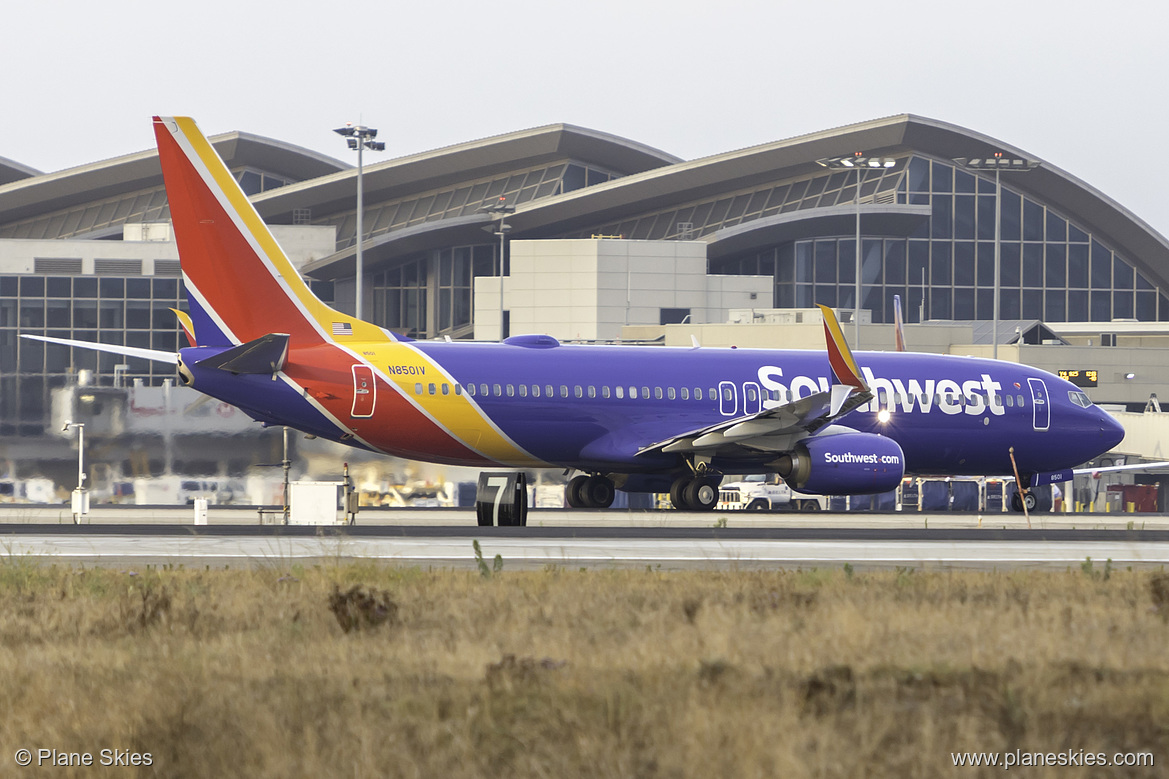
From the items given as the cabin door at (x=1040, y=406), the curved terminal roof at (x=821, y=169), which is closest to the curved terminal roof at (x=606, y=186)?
the curved terminal roof at (x=821, y=169)

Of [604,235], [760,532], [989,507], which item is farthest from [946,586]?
[604,235]

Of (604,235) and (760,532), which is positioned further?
(604,235)

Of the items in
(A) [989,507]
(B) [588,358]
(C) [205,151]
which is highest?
(C) [205,151]

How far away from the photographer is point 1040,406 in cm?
3572

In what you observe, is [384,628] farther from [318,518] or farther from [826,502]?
[826,502]

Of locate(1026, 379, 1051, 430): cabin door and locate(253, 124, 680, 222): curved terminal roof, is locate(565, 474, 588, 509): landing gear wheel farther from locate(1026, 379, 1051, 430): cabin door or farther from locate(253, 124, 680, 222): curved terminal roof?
locate(253, 124, 680, 222): curved terminal roof

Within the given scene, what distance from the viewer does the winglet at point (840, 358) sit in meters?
29.8

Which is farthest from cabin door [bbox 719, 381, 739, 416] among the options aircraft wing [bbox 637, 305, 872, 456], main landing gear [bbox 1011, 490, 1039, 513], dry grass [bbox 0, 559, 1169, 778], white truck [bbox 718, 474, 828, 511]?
dry grass [bbox 0, 559, 1169, 778]

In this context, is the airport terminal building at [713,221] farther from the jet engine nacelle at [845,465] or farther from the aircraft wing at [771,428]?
the jet engine nacelle at [845,465]

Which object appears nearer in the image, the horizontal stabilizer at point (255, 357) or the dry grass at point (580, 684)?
the dry grass at point (580, 684)

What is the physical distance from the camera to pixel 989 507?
49.8 meters

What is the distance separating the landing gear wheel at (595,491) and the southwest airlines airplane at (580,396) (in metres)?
0.05

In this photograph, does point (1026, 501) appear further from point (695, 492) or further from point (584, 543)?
point (584, 543)

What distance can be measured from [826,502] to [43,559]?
30.3 m
